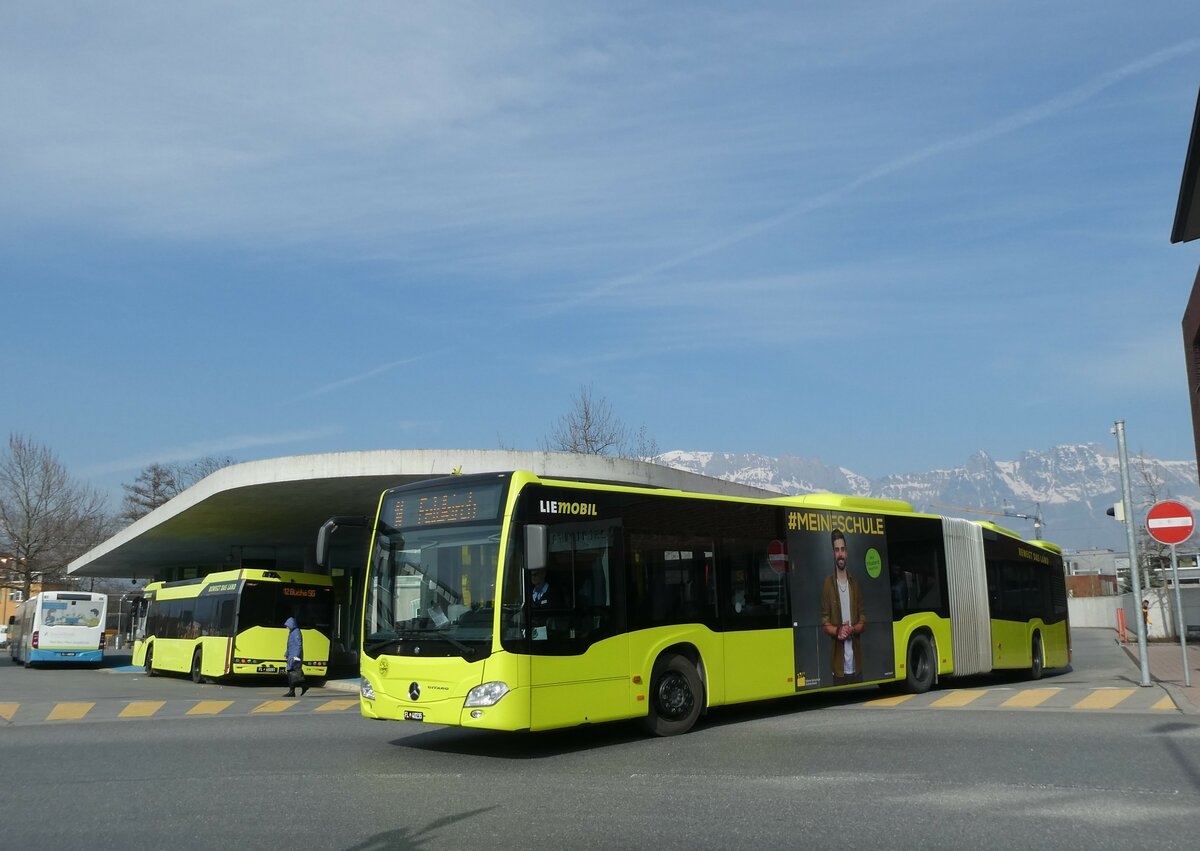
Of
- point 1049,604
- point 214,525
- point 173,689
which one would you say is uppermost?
point 214,525

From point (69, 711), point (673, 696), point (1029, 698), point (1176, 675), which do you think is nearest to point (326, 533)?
point (673, 696)

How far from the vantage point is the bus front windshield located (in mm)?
11225

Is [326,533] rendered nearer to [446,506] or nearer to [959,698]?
[446,506]

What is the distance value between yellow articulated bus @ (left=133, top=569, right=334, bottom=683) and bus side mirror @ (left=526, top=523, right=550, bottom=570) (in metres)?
17.7

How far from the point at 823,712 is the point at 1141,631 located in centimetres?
594

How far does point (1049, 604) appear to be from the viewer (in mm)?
22797

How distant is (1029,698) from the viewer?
16.2 meters

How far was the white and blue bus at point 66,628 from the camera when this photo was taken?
4103cm

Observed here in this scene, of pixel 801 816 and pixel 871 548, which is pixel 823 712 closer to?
pixel 871 548

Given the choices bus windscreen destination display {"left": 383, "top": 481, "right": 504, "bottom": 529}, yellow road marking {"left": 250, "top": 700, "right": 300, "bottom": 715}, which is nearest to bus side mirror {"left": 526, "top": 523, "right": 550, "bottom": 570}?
bus windscreen destination display {"left": 383, "top": 481, "right": 504, "bottom": 529}

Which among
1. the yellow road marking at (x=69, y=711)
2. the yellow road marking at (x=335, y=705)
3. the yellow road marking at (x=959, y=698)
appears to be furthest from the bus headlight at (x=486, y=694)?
the yellow road marking at (x=69, y=711)

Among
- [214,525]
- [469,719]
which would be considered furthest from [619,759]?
[214,525]

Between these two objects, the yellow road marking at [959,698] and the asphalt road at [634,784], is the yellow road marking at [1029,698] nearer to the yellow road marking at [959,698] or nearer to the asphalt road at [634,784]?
the yellow road marking at [959,698]

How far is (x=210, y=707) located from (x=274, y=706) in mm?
1030
